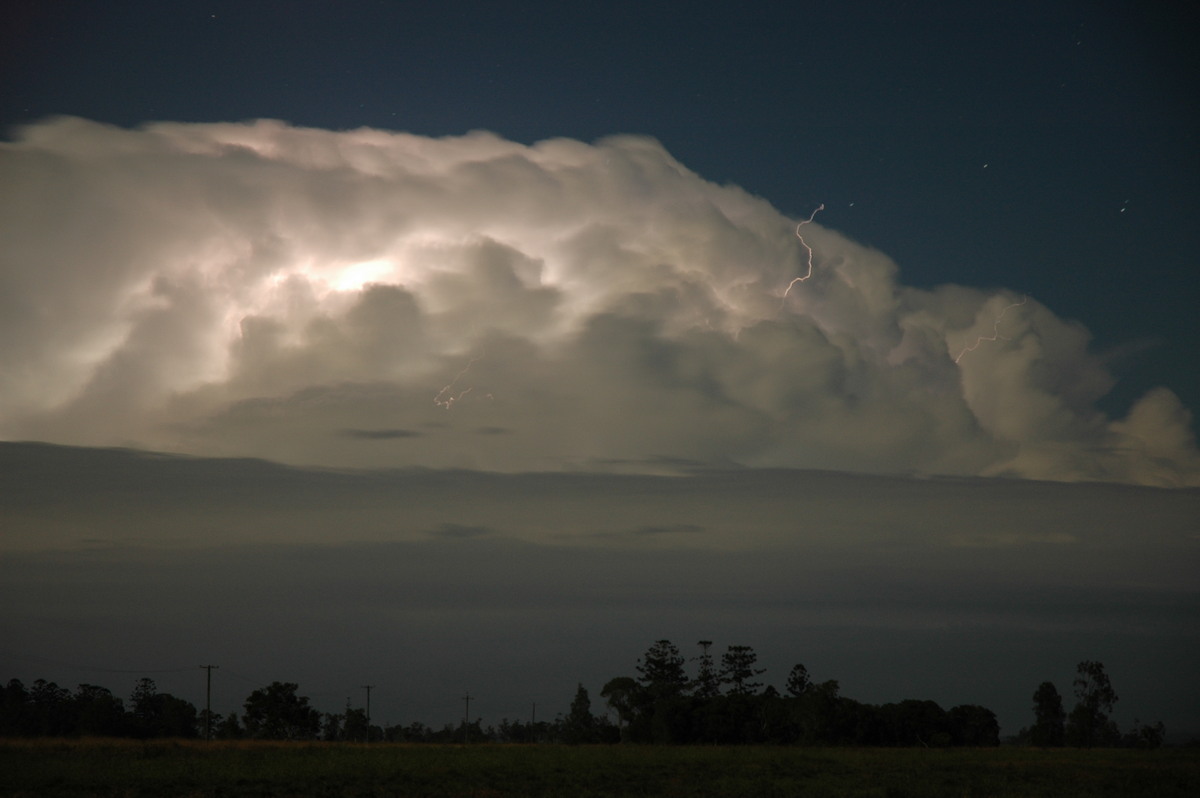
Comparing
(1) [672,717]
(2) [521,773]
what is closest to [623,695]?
(1) [672,717]

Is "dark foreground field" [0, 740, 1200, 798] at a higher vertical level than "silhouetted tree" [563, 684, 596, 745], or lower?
higher

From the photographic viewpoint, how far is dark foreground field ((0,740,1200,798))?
3456cm

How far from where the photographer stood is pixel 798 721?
80938 millimetres

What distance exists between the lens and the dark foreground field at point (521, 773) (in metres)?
34.6

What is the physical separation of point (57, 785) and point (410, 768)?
14218 mm

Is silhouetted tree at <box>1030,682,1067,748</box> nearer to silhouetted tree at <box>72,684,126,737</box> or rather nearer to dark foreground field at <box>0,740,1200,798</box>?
dark foreground field at <box>0,740,1200,798</box>

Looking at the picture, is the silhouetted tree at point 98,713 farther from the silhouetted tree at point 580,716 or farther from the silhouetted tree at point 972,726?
the silhouetted tree at point 972,726

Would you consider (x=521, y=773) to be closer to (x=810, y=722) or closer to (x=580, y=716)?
(x=810, y=722)

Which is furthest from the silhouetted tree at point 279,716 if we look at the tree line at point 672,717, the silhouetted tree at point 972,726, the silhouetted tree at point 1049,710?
the silhouetted tree at point 1049,710

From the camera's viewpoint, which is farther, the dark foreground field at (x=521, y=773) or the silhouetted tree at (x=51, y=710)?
the silhouetted tree at (x=51, y=710)

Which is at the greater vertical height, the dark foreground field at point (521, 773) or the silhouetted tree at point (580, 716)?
the dark foreground field at point (521, 773)

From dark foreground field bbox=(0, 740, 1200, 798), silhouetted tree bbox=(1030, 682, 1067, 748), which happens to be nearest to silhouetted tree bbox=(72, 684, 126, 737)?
dark foreground field bbox=(0, 740, 1200, 798)

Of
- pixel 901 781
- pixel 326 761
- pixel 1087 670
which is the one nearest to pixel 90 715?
pixel 326 761

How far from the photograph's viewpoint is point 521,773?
41125mm
